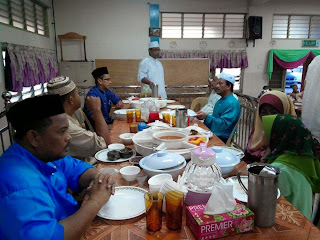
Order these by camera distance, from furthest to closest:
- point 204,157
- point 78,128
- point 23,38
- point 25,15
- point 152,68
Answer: point 25,15, point 152,68, point 23,38, point 78,128, point 204,157

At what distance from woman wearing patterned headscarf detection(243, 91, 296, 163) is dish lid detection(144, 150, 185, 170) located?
941mm

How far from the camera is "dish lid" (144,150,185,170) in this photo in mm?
1345

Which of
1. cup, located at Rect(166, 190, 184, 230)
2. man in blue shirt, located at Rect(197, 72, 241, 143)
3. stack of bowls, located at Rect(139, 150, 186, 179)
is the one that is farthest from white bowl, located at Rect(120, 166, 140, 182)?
man in blue shirt, located at Rect(197, 72, 241, 143)

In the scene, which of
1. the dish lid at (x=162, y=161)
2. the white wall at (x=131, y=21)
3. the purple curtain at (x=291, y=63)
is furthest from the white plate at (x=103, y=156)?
the purple curtain at (x=291, y=63)

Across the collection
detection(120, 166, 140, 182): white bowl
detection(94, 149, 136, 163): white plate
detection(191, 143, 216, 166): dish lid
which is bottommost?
detection(94, 149, 136, 163): white plate

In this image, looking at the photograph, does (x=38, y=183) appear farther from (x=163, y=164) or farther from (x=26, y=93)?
(x=26, y=93)

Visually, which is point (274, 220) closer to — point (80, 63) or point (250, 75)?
point (80, 63)

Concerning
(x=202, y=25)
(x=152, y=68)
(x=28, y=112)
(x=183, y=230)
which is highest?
(x=202, y=25)

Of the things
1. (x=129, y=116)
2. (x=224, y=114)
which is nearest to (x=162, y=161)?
(x=129, y=116)

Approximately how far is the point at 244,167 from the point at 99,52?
6.90 m

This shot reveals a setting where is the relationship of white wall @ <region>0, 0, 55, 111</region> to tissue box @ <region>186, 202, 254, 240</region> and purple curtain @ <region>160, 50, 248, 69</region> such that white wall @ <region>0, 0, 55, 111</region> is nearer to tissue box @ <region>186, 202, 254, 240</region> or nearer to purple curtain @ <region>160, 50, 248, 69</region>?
purple curtain @ <region>160, 50, 248, 69</region>

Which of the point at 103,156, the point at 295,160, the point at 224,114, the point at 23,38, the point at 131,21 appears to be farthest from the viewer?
the point at 131,21

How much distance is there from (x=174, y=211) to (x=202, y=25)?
7.83 metres

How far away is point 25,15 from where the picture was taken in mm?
5559
